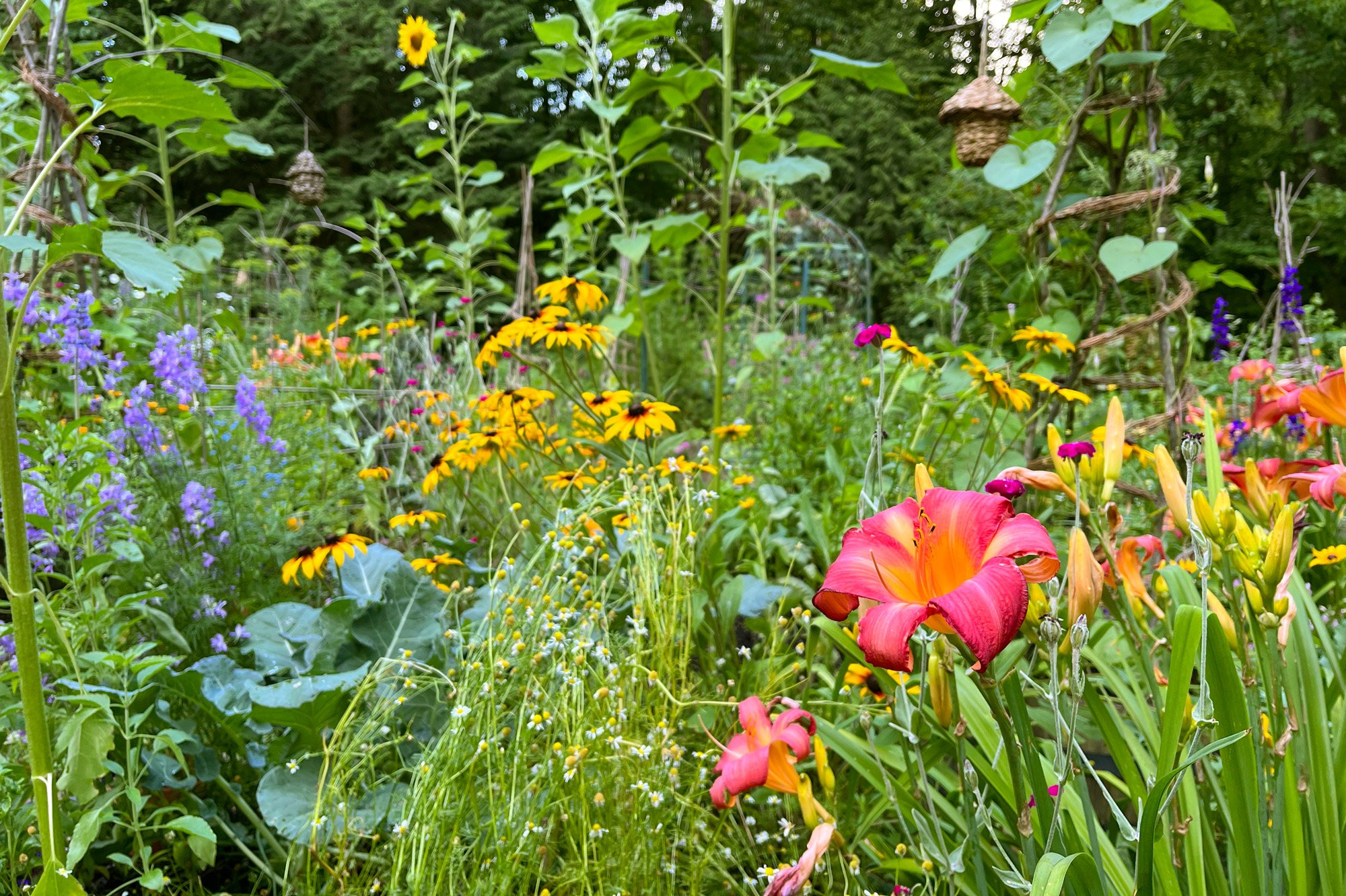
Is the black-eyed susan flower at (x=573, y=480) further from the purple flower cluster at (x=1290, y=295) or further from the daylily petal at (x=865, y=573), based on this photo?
the purple flower cluster at (x=1290, y=295)

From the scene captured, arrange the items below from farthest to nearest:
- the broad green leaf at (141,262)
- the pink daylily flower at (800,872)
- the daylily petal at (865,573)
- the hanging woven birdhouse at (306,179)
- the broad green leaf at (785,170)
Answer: the hanging woven birdhouse at (306,179) → the broad green leaf at (785,170) → the broad green leaf at (141,262) → the pink daylily flower at (800,872) → the daylily petal at (865,573)

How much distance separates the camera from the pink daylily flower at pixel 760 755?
101 cm

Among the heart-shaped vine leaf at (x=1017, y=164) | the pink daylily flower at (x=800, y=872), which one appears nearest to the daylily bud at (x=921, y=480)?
the pink daylily flower at (x=800, y=872)

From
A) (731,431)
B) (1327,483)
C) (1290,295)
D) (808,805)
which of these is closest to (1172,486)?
(1327,483)

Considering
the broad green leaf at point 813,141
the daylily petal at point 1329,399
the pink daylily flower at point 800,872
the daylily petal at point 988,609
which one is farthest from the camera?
the broad green leaf at point 813,141

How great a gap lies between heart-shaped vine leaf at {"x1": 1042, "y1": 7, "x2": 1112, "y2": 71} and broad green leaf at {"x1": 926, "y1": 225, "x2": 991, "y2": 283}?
0.41 metres

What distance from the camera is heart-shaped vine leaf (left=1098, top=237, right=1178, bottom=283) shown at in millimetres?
1935

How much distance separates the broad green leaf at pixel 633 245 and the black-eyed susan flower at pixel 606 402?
549 millimetres

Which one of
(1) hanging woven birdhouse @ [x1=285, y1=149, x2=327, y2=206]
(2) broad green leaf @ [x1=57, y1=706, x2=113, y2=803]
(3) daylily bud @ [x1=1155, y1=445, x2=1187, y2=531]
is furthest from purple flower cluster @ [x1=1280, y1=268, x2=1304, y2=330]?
(1) hanging woven birdhouse @ [x1=285, y1=149, x2=327, y2=206]

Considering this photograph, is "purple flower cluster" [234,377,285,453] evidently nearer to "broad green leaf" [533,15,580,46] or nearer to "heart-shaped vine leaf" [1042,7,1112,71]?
"broad green leaf" [533,15,580,46]

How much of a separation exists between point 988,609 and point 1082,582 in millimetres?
215

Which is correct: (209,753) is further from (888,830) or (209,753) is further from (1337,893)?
(1337,893)

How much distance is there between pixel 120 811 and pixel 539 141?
39.6 feet

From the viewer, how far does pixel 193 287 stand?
4645mm
